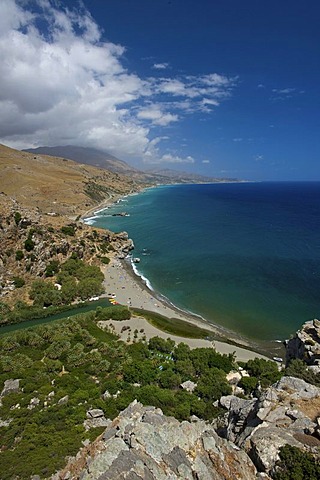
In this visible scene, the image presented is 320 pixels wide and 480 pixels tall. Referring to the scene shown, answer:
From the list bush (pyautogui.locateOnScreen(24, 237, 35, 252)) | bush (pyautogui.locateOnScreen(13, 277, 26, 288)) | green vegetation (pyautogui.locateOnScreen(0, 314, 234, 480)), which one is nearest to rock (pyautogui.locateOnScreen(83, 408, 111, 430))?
green vegetation (pyautogui.locateOnScreen(0, 314, 234, 480))

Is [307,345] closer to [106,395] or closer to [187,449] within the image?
[106,395]

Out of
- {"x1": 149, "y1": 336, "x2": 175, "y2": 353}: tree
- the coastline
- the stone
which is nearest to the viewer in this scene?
the stone

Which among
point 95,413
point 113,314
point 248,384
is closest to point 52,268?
point 113,314

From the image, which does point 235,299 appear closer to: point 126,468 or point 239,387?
point 239,387

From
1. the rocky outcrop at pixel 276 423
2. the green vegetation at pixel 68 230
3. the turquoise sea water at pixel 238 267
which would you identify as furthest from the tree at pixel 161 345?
the green vegetation at pixel 68 230

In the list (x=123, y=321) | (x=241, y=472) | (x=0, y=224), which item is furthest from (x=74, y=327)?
(x=0, y=224)

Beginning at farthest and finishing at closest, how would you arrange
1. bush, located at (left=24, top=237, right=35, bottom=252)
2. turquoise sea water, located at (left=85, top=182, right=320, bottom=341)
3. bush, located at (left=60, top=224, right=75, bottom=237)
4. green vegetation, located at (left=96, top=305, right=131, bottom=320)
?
bush, located at (left=60, top=224, right=75, bottom=237) → bush, located at (left=24, top=237, right=35, bottom=252) → turquoise sea water, located at (left=85, top=182, right=320, bottom=341) → green vegetation, located at (left=96, top=305, right=131, bottom=320)

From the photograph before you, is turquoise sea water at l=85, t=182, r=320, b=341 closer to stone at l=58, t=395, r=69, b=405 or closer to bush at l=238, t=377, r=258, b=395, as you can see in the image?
bush at l=238, t=377, r=258, b=395
